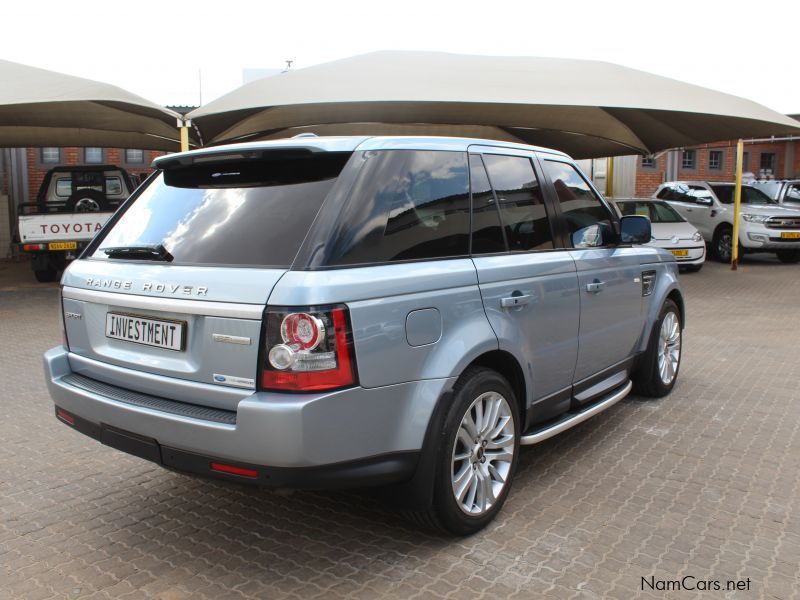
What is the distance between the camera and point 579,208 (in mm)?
4184

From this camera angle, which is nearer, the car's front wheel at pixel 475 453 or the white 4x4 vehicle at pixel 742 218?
the car's front wheel at pixel 475 453

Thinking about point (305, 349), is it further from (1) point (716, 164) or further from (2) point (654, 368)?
(1) point (716, 164)

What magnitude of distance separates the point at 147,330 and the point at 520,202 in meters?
1.96

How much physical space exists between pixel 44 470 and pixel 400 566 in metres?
2.39

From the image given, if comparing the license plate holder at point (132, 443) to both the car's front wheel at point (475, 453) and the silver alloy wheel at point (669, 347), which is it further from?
the silver alloy wheel at point (669, 347)

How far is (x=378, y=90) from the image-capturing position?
424 inches

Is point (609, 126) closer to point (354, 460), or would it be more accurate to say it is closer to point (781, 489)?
point (781, 489)

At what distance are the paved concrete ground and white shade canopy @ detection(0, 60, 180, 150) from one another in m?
6.44

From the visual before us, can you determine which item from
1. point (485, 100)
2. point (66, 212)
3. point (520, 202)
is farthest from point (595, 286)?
point (66, 212)

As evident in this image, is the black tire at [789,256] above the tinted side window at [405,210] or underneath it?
underneath

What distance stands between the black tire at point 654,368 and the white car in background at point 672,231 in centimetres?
888

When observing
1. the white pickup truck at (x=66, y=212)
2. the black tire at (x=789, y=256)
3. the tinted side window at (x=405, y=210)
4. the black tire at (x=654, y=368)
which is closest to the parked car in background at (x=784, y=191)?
the black tire at (x=789, y=256)

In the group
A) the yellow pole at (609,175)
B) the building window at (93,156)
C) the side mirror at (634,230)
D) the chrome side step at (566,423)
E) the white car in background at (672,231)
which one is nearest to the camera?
the chrome side step at (566,423)

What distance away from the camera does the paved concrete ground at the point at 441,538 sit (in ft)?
9.29
